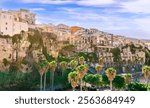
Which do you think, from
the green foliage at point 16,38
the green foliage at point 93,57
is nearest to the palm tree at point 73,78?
the green foliage at point 93,57

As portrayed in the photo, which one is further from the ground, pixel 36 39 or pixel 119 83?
pixel 36 39

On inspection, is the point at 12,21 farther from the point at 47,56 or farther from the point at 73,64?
the point at 73,64

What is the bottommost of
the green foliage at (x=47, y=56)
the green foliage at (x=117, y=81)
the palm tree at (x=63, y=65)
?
the green foliage at (x=117, y=81)

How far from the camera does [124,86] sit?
8727 mm

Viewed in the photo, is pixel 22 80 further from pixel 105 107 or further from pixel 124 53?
pixel 105 107

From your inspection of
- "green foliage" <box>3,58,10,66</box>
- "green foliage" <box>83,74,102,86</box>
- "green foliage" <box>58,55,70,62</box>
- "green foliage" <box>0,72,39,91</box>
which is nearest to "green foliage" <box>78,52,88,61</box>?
"green foliage" <box>58,55,70,62</box>

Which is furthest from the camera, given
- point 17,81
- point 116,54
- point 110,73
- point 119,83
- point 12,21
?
point 116,54

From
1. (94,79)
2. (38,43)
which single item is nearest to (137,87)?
(94,79)

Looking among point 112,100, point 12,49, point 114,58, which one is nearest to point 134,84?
point 114,58

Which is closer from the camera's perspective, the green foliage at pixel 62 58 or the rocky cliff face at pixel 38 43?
the rocky cliff face at pixel 38 43

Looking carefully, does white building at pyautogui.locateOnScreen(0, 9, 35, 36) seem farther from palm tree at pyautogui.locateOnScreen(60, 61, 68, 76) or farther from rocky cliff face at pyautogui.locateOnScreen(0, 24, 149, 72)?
palm tree at pyautogui.locateOnScreen(60, 61, 68, 76)

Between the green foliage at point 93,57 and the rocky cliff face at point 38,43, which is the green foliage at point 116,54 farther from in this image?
the green foliage at point 93,57

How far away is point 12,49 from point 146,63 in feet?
11.4

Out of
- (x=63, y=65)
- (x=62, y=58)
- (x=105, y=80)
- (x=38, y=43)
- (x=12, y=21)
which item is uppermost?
(x=12, y=21)
